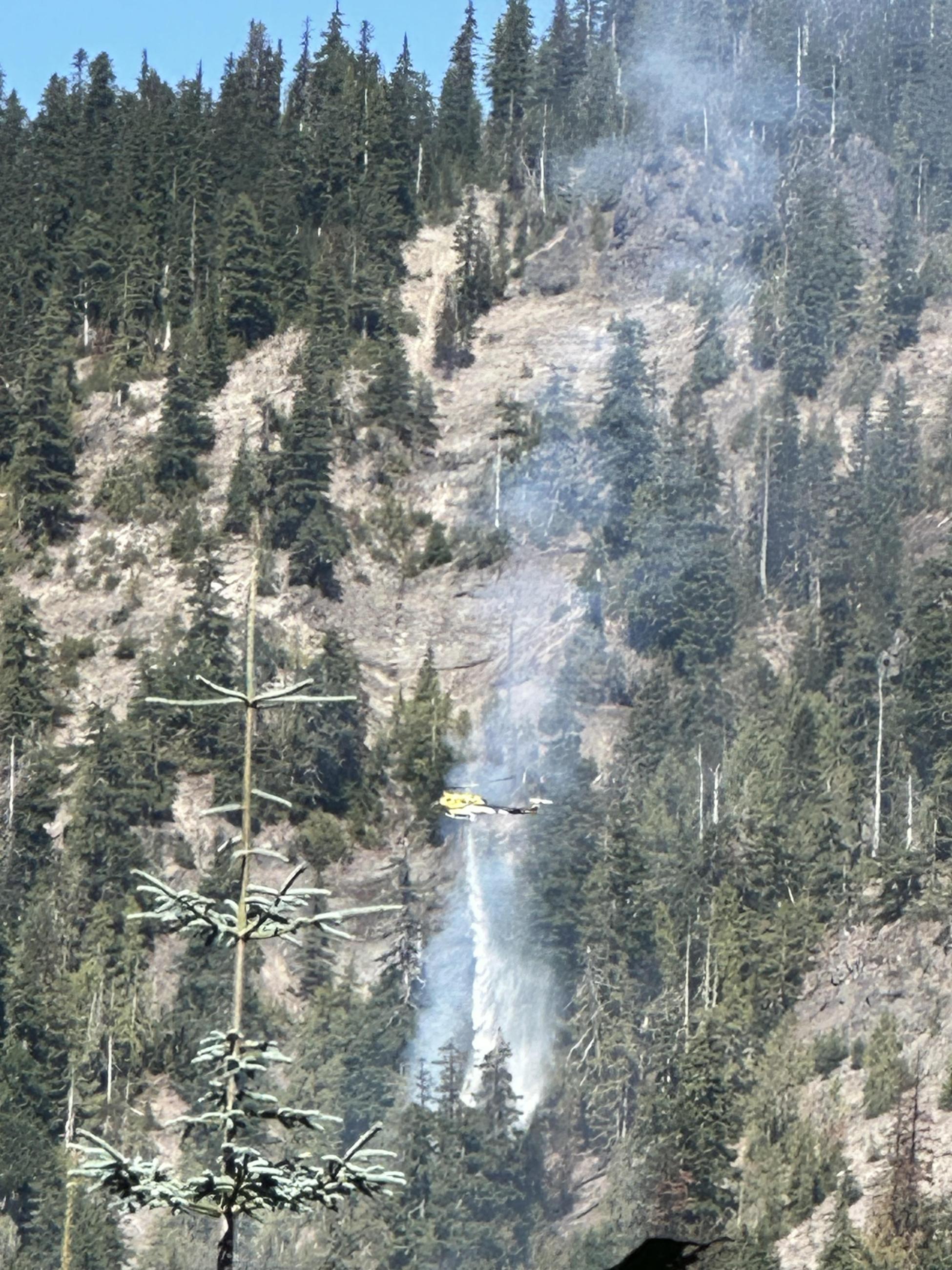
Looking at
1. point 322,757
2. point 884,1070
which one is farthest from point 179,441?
point 884,1070

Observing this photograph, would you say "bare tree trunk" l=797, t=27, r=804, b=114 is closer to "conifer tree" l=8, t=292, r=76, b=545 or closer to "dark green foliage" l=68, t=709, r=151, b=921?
"conifer tree" l=8, t=292, r=76, b=545

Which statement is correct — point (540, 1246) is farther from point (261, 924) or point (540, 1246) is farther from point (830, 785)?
point (261, 924)

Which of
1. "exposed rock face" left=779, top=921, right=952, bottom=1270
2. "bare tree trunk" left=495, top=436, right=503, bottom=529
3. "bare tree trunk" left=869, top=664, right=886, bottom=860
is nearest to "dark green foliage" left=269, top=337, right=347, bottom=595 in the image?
"bare tree trunk" left=495, top=436, right=503, bottom=529

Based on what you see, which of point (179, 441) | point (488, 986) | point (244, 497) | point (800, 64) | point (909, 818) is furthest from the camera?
point (800, 64)

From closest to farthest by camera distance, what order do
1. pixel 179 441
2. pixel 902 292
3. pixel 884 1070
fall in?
pixel 884 1070 < pixel 179 441 < pixel 902 292

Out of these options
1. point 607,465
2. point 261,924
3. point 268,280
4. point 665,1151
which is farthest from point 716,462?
point 261,924

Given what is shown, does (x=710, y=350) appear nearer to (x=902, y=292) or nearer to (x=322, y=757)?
(x=902, y=292)

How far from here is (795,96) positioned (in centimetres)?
13750

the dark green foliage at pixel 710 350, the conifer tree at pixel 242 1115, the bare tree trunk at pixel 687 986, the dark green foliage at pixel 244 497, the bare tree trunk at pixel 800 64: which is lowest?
the bare tree trunk at pixel 687 986

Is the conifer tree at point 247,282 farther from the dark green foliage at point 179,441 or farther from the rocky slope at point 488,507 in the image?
the dark green foliage at point 179,441

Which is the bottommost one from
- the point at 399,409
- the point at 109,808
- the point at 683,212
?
the point at 109,808

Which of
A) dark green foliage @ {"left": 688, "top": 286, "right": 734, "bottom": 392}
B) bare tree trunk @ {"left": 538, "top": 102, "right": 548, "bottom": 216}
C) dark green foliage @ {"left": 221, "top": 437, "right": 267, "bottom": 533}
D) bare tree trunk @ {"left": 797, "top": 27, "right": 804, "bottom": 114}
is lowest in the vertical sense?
dark green foliage @ {"left": 221, "top": 437, "right": 267, "bottom": 533}

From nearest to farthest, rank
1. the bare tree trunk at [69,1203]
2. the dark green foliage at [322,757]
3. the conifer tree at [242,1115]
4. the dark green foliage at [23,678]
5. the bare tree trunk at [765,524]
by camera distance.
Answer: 1. the conifer tree at [242,1115]
2. the bare tree trunk at [69,1203]
3. the dark green foliage at [322,757]
4. the dark green foliage at [23,678]
5. the bare tree trunk at [765,524]

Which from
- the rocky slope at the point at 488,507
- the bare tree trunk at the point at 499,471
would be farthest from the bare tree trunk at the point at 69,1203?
the bare tree trunk at the point at 499,471
